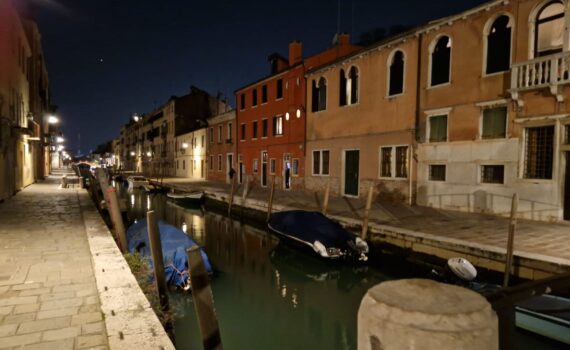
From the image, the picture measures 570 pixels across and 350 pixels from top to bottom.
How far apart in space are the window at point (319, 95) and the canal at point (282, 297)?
335 inches

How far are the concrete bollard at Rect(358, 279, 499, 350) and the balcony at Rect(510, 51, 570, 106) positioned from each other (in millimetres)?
10580

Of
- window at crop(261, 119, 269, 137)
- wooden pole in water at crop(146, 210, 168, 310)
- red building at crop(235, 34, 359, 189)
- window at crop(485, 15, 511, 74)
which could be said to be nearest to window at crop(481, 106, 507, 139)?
window at crop(485, 15, 511, 74)

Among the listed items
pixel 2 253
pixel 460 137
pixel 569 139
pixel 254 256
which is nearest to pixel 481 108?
→ pixel 460 137

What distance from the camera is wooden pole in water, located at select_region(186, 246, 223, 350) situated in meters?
3.49

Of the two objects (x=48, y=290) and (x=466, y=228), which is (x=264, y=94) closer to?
(x=466, y=228)

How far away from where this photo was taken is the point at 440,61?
12758 millimetres

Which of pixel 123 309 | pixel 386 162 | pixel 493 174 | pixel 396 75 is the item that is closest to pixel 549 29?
pixel 493 174

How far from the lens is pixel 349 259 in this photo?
9.05 meters

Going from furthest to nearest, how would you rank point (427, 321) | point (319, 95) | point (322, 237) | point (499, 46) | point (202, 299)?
point (319, 95) → point (499, 46) → point (322, 237) → point (202, 299) → point (427, 321)

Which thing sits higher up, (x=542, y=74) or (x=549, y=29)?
(x=549, y=29)

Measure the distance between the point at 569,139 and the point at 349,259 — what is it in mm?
6923

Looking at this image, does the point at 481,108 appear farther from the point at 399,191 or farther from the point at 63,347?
the point at 63,347

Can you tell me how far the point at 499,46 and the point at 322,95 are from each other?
8.93 meters

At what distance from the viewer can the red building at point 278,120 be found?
19.9 metres
